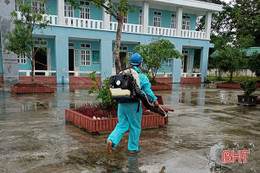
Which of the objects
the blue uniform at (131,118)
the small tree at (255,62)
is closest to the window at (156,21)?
the small tree at (255,62)

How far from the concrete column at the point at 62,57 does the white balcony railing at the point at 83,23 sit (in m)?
1.23

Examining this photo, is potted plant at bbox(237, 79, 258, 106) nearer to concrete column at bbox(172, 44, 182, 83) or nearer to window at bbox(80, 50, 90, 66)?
concrete column at bbox(172, 44, 182, 83)

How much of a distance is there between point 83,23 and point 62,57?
10.5ft

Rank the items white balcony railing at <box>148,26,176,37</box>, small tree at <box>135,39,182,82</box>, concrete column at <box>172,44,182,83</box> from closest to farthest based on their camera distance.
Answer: small tree at <box>135,39,182,82</box> < white balcony railing at <box>148,26,176,37</box> < concrete column at <box>172,44,182,83</box>

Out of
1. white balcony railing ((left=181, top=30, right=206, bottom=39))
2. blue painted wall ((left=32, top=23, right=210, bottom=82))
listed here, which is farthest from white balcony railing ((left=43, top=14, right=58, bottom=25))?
white balcony railing ((left=181, top=30, right=206, bottom=39))

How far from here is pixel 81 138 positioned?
16.8ft

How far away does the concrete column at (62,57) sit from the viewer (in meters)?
17.8

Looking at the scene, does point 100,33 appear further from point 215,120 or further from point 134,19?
point 215,120

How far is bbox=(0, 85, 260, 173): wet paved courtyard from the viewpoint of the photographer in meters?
3.79

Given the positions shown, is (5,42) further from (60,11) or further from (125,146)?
(125,146)

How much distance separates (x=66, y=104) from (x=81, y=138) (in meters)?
4.67

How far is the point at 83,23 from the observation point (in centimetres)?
1838

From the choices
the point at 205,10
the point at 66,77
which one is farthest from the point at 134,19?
the point at 66,77

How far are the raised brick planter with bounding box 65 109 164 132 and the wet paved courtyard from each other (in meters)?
0.17
